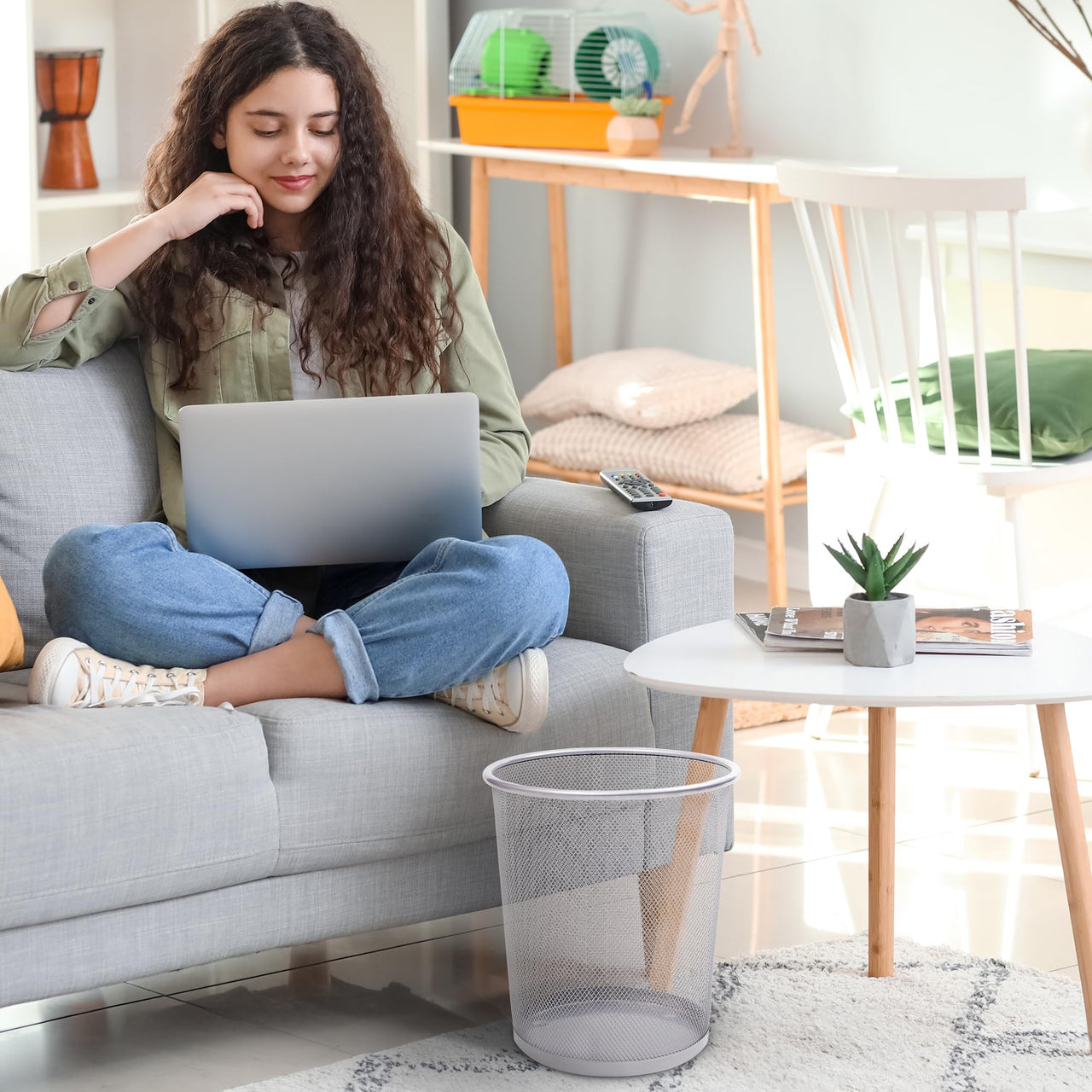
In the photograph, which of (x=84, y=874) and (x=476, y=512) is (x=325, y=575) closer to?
(x=476, y=512)

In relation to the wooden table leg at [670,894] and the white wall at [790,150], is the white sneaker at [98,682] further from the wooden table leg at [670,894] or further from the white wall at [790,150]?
the white wall at [790,150]

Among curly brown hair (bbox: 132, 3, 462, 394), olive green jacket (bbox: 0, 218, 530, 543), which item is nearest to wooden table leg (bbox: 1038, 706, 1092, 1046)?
olive green jacket (bbox: 0, 218, 530, 543)

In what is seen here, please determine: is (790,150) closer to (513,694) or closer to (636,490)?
(636,490)

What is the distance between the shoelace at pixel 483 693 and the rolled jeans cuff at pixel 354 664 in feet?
0.28

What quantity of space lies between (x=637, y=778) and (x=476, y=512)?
0.38 metres

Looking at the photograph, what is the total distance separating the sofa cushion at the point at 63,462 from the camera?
6.72ft

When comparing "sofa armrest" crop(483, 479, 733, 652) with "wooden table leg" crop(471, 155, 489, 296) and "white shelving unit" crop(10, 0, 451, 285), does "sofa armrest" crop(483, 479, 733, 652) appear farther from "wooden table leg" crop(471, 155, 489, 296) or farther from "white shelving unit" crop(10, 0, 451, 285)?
"wooden table leg" crop(471, 155, 489, 296)

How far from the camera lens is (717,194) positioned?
3.39 m

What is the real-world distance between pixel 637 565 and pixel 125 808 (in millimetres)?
647

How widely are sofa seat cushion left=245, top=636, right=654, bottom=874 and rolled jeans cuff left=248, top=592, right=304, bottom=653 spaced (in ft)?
0.34

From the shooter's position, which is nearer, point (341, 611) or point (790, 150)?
point (341, 611)

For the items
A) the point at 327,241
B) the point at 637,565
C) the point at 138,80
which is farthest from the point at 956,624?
the point at 138,80

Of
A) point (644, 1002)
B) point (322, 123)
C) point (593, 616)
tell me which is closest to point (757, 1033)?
point (644, 1002)

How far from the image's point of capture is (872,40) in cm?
351
